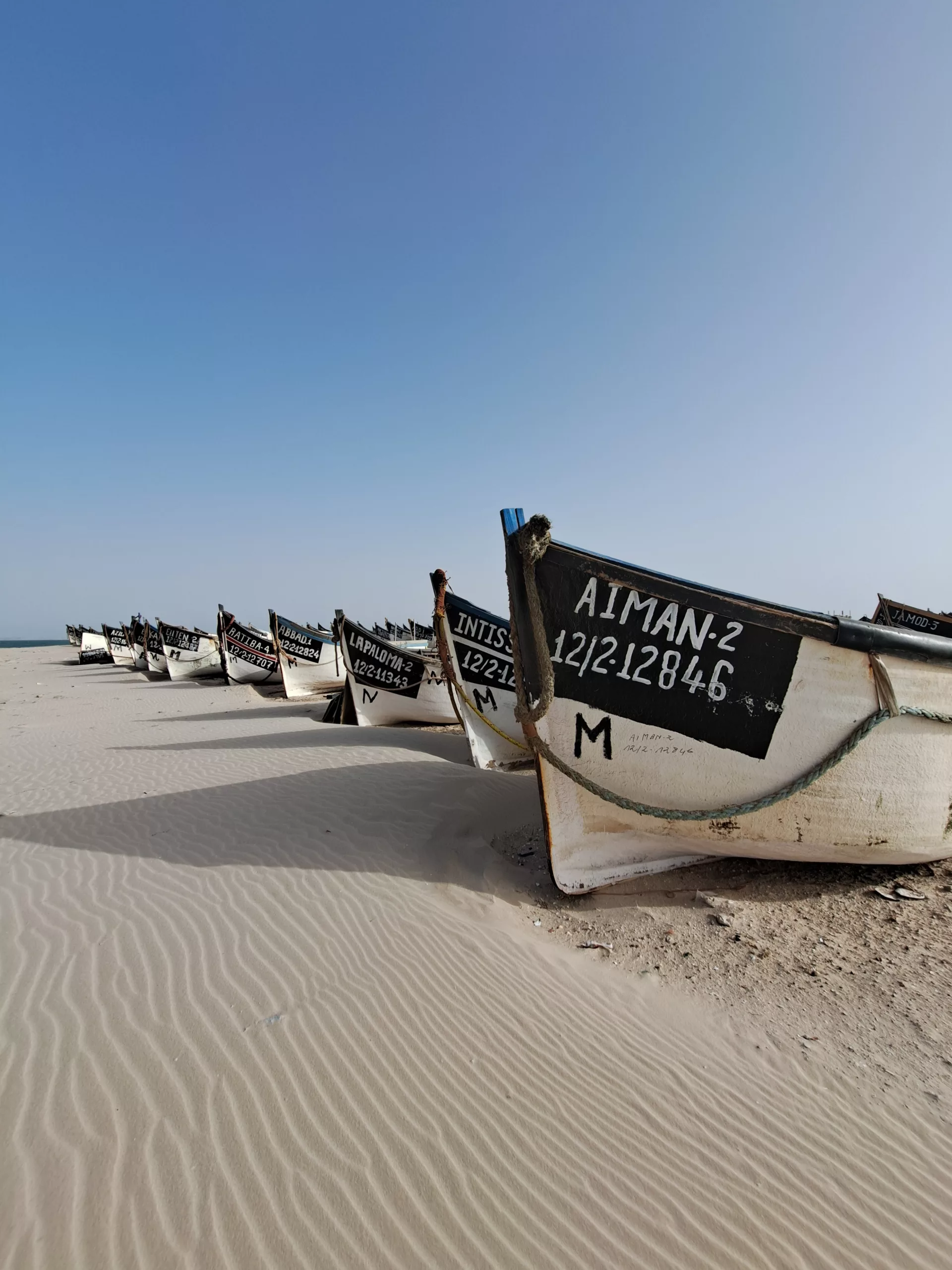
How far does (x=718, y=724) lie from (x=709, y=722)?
6 cm

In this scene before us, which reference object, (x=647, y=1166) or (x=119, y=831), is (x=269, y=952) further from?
(x=119, y=831)

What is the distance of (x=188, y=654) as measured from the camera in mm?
25453

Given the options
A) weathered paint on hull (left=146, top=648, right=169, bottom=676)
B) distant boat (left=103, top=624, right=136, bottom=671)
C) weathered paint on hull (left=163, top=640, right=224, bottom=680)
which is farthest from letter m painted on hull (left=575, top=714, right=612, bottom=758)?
distant boat (left=103, top=624, right=136, bottom=671)

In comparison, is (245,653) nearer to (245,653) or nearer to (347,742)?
(245,653)

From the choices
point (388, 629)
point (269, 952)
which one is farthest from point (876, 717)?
point (388, 629)

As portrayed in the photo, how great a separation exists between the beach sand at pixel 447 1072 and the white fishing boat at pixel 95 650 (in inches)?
1661

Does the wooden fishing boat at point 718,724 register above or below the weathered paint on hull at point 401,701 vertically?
above

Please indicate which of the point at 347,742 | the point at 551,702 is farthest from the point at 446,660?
the point at 551,702

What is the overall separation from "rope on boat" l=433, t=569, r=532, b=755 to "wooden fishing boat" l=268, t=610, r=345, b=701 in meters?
10.6

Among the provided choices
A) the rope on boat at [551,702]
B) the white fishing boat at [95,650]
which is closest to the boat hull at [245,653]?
the rope on boat at [551,702]

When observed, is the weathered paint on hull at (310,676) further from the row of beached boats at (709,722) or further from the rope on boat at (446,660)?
the row of beached boats at (709,722)

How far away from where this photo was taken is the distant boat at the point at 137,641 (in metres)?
33.2

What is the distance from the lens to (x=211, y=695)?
761 inches

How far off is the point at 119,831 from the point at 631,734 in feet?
17.1
